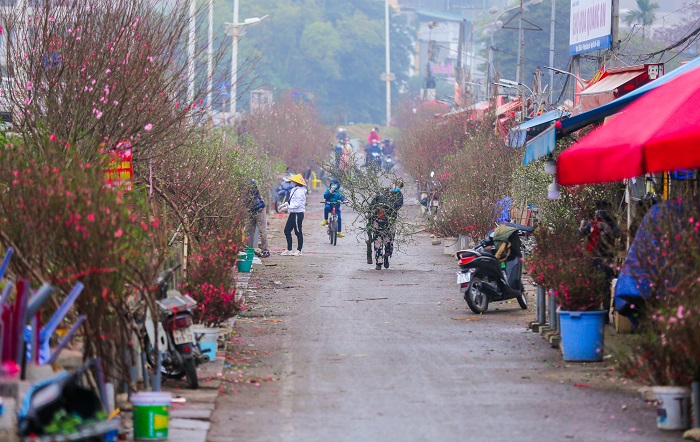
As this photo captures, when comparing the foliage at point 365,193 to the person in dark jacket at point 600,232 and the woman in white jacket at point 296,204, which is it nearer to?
the woman in white jacket at point 296,204

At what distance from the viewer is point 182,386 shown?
10531mm

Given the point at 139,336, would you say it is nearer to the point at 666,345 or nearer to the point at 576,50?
the point at 666,345

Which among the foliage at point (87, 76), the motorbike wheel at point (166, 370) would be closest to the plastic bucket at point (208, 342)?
the motorbike wheel at point (166, 370)

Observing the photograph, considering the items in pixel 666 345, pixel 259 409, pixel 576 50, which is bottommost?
pixel 259 409

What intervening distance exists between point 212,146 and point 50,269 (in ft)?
47.7

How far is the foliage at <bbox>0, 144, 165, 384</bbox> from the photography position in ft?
28.6

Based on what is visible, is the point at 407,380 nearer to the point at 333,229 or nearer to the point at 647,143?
the point at 647,143

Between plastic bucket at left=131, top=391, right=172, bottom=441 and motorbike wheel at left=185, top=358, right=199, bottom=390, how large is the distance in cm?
194

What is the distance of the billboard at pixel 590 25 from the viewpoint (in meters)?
22.9

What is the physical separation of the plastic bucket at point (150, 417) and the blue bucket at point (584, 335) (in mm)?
5150

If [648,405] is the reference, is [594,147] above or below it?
above

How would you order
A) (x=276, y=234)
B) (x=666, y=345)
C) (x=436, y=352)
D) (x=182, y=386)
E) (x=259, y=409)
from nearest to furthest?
(x=666, y=345)
(x=259, y=409)
(x=182, y=386)
(x=436, y=352)
(x=276, y=234)

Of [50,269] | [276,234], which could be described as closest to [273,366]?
→ [50,269]

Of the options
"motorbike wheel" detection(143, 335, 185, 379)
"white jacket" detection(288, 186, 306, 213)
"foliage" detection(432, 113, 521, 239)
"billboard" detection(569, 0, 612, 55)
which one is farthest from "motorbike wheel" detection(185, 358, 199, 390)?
"white jacket" detection(288, 186, 306, 213)
